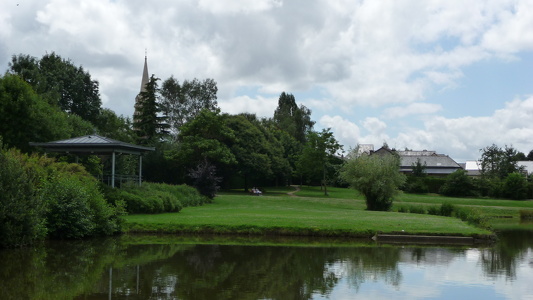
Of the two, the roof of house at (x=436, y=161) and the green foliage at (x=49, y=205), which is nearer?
the green foliage at (x=49, y=205)

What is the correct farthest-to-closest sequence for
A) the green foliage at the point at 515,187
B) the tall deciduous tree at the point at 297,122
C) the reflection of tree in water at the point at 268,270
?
the tall deciduous tree at the point at 297,122
the green foliage at the point at 515,187
the reflection of tree in water at the point at 268,270

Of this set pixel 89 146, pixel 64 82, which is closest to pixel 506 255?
pixel 89 146

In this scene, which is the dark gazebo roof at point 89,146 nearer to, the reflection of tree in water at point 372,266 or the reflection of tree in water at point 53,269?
the reflection of tree in water at point 53,269

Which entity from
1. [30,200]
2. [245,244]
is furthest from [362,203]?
[30,200]

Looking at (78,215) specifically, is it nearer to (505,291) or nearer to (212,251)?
(212,251)

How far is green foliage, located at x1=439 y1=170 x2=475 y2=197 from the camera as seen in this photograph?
224 feet

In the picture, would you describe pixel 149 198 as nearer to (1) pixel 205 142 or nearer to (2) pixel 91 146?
(2) pixel 91 146

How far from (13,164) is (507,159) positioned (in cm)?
7826

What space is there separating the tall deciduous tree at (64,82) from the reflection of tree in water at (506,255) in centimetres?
4444

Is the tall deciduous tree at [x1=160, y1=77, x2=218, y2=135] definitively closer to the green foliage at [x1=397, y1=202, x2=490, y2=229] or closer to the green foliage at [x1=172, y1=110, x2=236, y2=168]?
the green foliage at [x1=172, y1=110, x2=236, y2=168]

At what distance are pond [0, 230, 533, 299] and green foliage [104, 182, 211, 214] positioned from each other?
7.67m

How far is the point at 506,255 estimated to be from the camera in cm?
2083

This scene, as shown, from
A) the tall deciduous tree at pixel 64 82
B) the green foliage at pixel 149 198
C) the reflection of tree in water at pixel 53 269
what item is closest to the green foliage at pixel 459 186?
the green foliage at pixel 149 198

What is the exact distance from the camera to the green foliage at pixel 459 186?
68.1 meters
